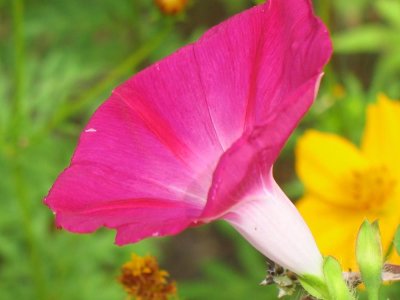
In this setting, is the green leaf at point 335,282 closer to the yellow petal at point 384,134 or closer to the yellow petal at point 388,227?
the yellow petal at point 388,227

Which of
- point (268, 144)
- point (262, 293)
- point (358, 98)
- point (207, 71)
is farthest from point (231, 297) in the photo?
point (268, 144)

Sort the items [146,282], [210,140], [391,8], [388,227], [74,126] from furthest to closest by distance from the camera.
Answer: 1. [74,126]
2. [391,8]
3. [388,227]
4. [146,282]
5. [210,140]

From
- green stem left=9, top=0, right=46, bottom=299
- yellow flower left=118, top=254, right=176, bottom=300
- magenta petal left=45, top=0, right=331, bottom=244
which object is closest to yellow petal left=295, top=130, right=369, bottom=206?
green stem left=9, top=0, right=46, bottom=299

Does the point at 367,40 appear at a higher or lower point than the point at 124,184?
lower

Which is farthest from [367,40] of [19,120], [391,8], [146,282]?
[146,282]

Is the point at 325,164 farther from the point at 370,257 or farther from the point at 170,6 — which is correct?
the point at 370,257

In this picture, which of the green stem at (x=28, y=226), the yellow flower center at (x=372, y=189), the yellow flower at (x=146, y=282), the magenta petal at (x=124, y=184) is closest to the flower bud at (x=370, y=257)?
the magenta petal at (x=124, y=184)
